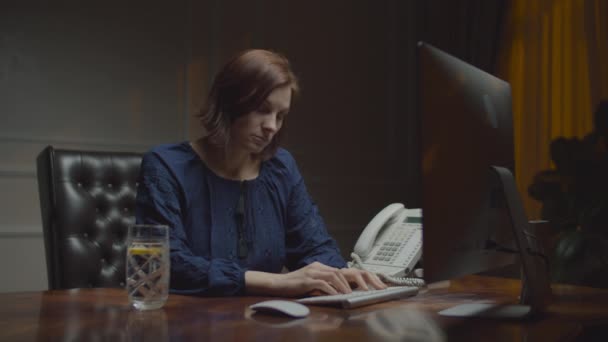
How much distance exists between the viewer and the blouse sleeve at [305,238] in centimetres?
180

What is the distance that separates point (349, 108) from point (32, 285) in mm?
2193

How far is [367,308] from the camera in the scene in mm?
1159

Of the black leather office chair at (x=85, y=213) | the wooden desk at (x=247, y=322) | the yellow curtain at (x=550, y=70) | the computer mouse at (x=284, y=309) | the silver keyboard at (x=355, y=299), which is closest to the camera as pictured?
the wooden desk at (x=247, y=322)

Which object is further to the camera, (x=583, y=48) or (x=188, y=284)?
(x=583, y=48)

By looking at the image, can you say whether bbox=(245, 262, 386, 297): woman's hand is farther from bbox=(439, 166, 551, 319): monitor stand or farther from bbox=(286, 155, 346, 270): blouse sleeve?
bbox=(286, 155, 346, 270): blouse sleeve

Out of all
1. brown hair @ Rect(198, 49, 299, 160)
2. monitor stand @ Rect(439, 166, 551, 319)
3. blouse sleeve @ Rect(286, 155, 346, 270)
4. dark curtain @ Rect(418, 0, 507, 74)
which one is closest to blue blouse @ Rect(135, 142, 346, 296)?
blouse sleeve @ Rect(286, 155, 346, 270)

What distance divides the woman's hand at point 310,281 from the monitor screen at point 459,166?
1.08ft

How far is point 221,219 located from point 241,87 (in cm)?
38

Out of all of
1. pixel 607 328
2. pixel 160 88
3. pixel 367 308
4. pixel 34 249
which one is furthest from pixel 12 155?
pixel 607 328

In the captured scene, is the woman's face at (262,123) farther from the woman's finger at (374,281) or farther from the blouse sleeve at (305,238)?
the woman's finger at (374,281)

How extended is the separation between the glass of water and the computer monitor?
485 millimetres

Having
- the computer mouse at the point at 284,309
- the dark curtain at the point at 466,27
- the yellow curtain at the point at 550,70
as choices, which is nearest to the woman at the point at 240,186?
the computer mouse at the point at 284,309

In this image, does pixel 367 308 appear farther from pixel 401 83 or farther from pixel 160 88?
pixel 401 83

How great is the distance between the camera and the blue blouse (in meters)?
1.41
